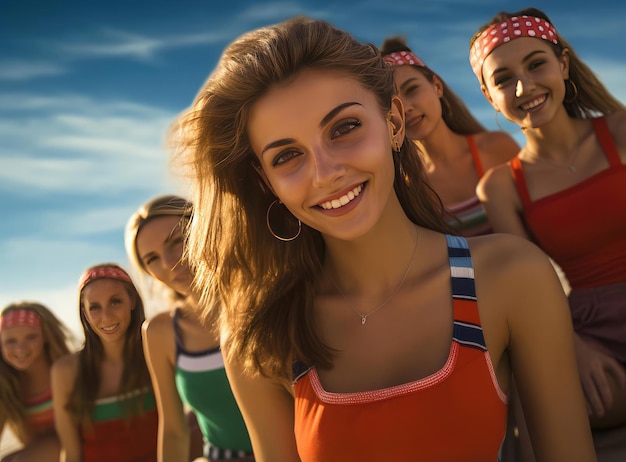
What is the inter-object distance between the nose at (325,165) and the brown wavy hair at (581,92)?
1.71m

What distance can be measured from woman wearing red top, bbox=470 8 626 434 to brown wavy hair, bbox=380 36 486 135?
0.81 meters

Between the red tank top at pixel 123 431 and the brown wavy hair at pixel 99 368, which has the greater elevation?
the brown wavy hair at pixel 99 368

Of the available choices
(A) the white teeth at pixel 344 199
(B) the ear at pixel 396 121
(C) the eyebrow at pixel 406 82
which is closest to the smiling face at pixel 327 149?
(A) the white teeth at pixel 344 199

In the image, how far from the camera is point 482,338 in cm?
221

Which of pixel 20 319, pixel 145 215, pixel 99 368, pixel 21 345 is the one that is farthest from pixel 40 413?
pixel 145 215

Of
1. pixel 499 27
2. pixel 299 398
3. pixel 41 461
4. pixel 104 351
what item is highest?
pixel 499 27

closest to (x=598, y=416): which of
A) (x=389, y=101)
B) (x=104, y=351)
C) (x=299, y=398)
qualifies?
(x=299, y=398)

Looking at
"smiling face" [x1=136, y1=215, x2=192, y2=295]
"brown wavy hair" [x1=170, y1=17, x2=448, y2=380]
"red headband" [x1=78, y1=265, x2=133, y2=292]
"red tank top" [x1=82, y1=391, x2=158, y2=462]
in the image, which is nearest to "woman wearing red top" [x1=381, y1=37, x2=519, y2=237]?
"brown wavy hair" [x1=170, y1=17, x2=448, y2=380]

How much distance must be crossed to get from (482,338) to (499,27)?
185 centimetres

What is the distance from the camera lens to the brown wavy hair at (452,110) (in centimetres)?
441

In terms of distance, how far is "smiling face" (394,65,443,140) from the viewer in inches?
162

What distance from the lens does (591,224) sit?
3205mm

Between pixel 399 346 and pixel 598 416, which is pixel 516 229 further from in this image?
pixel 399 346

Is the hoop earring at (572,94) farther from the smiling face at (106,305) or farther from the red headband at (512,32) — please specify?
the smiling face at (106,305)
